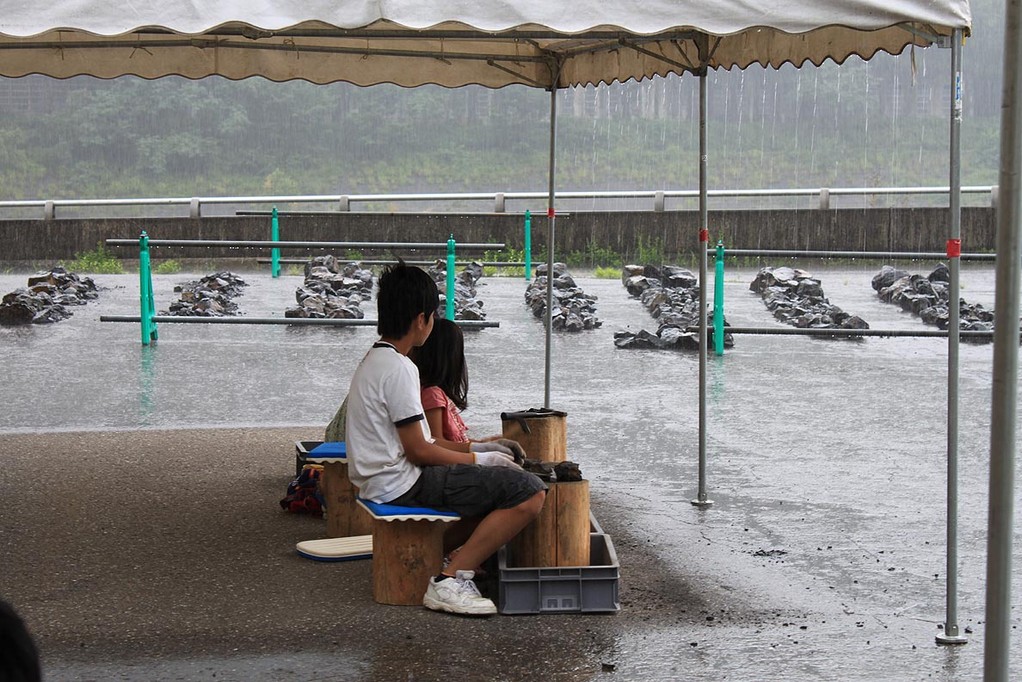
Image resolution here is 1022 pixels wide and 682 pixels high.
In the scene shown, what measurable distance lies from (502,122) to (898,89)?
18537 mm

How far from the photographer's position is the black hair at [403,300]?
15.7 ft

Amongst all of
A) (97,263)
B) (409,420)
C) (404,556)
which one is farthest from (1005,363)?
(97,263)

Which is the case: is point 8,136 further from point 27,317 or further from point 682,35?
point 682,35

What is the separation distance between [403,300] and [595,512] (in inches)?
90.8

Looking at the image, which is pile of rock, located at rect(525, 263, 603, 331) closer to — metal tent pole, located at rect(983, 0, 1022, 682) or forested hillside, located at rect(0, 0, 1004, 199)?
metal tent pole, located at rect(983, 0, 1022, 682)

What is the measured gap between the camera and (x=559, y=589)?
4809 mm

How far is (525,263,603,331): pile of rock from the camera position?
15.8 metres

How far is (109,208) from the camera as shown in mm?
43656

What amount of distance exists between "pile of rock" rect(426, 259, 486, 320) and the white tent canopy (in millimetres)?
5300

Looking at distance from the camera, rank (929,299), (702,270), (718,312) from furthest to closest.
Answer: (929,299), (718,312), (702,270)

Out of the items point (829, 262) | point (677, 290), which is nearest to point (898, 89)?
point (829, 262)

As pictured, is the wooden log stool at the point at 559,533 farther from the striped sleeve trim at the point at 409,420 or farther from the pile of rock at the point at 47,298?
the pile of rock at the point at 47,298

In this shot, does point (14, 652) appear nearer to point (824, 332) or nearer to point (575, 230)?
point (824, 332)

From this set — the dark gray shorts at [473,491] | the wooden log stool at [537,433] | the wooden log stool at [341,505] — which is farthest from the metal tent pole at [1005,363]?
the wooden log stool at [341,505]
